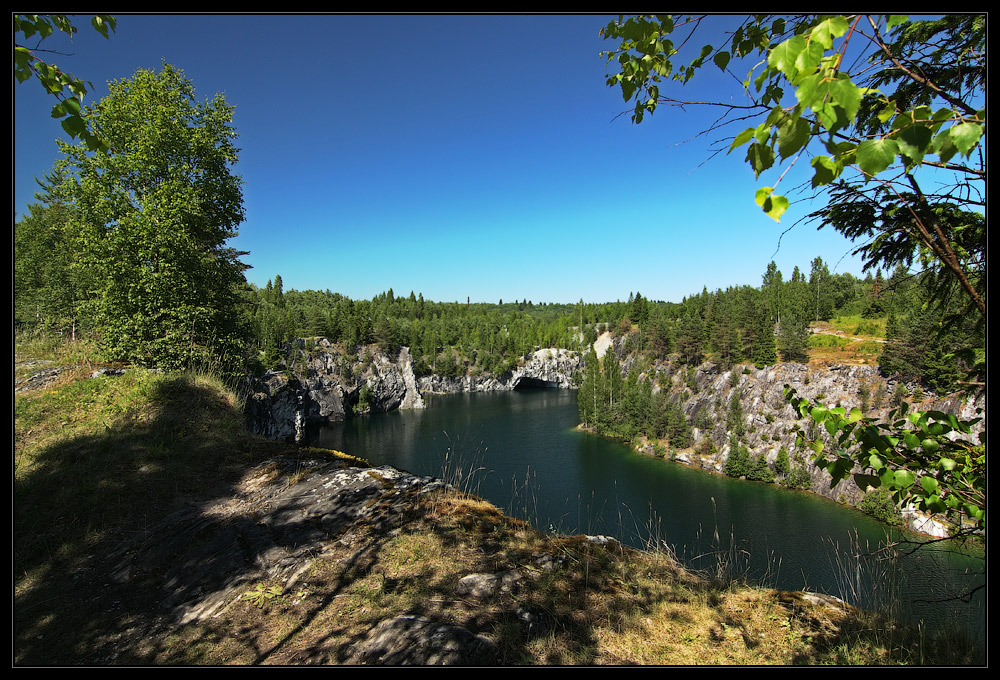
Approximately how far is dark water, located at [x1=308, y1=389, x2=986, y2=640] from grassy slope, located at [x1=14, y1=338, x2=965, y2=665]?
9.50 m

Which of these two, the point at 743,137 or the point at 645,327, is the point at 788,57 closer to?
the point at 743,137

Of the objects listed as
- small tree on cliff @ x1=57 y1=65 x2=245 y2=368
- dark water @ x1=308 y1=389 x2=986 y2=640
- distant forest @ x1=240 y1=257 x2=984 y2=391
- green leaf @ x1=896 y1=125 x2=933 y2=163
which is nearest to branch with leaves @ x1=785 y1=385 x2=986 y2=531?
green leaf @ x1=896 y1=125 x2=933 y2=163

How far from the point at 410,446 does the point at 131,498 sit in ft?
138

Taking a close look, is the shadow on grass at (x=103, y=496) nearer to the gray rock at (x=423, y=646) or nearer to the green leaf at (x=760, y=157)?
the gray rock at (x=423, y=646)

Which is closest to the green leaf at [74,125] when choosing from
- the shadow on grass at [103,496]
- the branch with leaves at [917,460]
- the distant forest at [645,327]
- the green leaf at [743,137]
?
the shadow on grass at [103,496]

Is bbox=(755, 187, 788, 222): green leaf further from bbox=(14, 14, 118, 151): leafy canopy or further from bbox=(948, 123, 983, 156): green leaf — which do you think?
bbox=(14, 14, 118, 151): leafy canopy

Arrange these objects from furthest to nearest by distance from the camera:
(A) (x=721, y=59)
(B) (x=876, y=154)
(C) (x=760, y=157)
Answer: (A) (x=721, y=59), (C) (x=760, y=157), (B) (x=876, y=154)

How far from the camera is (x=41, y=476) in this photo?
4695 millimetres

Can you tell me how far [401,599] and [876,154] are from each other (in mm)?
3719

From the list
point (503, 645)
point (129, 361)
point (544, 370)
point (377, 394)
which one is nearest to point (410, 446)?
point (377, 394)

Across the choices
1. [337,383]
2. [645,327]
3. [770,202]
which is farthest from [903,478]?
[645,327]

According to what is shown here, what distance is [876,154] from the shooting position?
1236mm

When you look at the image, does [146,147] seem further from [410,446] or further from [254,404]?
[410,446]

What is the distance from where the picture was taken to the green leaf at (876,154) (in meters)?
1.23
